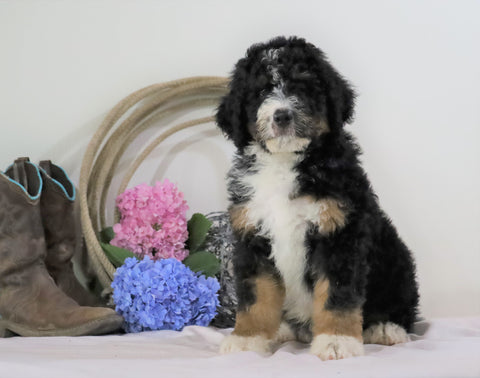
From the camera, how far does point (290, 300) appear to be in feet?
7.54

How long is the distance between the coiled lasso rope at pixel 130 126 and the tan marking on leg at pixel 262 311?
44.4 inches

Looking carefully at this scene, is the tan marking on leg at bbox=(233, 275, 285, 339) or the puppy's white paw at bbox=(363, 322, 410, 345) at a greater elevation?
the tan marking on leg at bbox=(233, 275, 285, 339)

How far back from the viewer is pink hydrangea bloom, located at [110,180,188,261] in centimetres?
308

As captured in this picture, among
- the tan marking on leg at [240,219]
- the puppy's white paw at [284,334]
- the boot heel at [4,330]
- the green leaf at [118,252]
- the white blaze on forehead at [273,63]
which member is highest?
the white blaze on forehead at [273,63]

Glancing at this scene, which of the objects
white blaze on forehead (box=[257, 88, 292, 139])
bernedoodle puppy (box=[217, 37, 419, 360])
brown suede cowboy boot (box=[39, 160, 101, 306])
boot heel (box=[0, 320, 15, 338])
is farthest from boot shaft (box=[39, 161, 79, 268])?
white blaze on forehead (box=[257, 88, 292, 139])

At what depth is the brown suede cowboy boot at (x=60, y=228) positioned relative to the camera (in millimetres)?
3014

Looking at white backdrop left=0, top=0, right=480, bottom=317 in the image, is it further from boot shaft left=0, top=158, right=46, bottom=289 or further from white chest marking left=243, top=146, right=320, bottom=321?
white chest marking left=243, top=146, right=320, bottom=321

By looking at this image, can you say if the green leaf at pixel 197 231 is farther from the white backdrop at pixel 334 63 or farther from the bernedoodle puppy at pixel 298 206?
the bernedoodle puppy at pixel 298 206

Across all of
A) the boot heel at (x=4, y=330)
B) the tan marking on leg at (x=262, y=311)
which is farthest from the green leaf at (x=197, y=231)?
the boot heel at (x=4, y=330)

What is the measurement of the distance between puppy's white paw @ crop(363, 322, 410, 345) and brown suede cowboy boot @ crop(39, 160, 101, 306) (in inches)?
60.5

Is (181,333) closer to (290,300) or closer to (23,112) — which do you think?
(290,300)

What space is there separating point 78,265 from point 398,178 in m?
1.93

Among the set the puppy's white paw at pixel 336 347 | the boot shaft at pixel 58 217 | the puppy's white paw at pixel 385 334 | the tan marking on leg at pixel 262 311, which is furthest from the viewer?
the boot shaft at pixel 58 217

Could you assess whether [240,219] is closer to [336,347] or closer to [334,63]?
[336,347]
